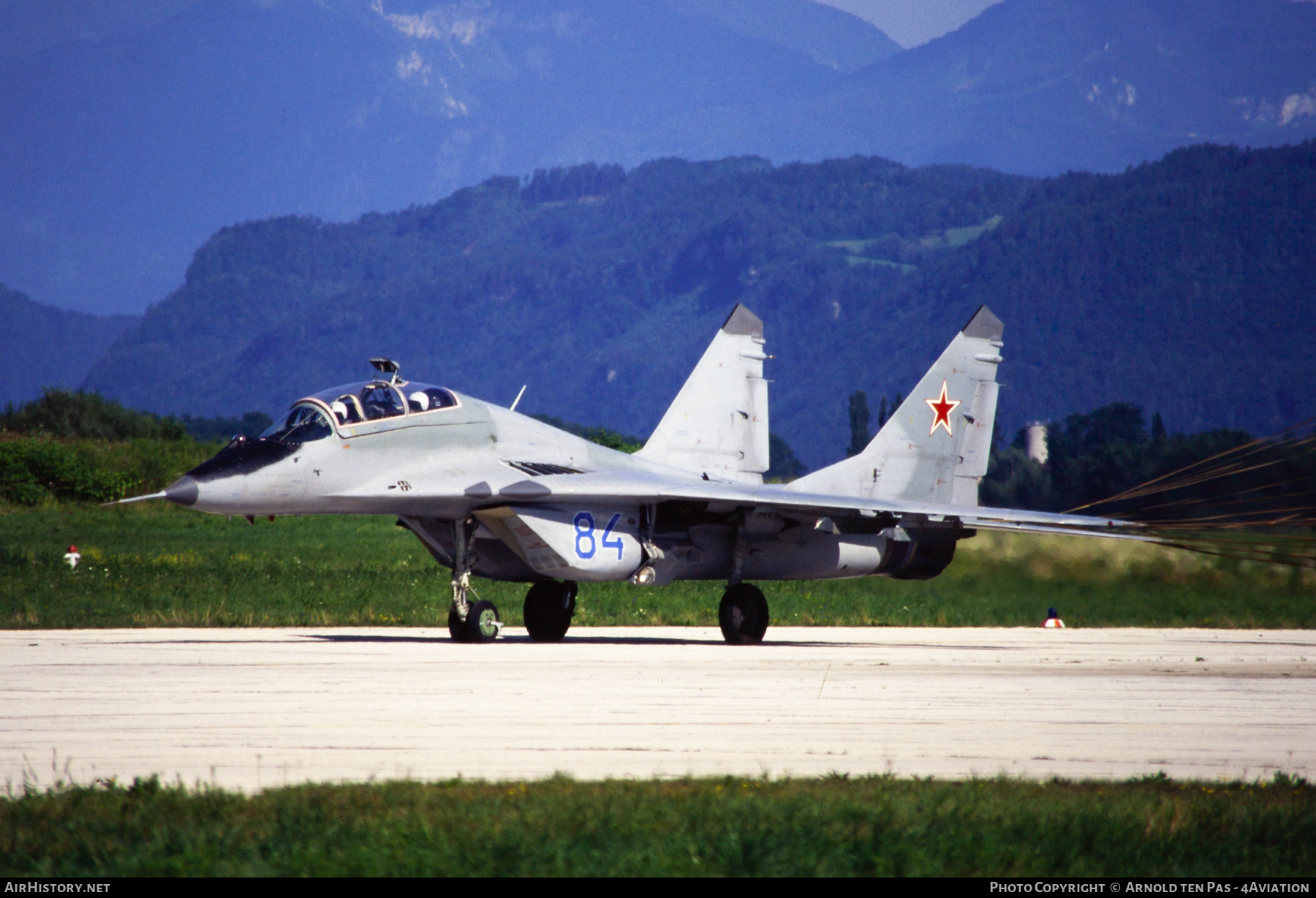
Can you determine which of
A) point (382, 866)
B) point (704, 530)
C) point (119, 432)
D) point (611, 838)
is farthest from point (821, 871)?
point (119, 432)

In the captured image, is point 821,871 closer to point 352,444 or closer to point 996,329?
point 352,444

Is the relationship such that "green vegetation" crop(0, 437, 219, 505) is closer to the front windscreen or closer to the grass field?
the grass field

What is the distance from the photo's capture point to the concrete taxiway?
7344mm

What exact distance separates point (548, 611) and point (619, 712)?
7.86 m

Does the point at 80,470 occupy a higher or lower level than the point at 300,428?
higher

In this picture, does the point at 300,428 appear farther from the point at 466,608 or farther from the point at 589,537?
the point at 589,537

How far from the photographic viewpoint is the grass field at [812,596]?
19922mm

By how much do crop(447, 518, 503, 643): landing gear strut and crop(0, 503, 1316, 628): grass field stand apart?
13.1 feet

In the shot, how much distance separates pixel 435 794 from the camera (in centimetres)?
616

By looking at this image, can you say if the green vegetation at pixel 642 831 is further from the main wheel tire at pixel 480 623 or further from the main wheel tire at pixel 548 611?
the main wheel tire at pixel 548 611

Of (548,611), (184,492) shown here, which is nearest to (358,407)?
(184,492)

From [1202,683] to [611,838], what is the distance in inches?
335

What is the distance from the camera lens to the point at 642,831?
5496 mm

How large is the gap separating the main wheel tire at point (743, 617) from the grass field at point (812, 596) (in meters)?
3.84
